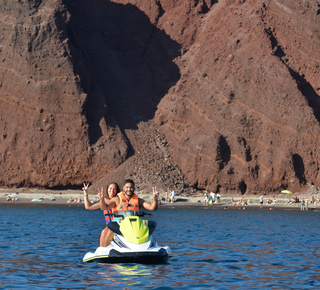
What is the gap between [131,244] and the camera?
1442cm

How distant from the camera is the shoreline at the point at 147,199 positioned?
54.1 m

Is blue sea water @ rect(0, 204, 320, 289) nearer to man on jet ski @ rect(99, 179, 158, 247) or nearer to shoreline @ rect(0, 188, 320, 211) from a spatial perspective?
man on jet ski @ rect(99, 179, 158, 247)

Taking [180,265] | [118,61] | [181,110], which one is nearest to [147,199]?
[181,110]

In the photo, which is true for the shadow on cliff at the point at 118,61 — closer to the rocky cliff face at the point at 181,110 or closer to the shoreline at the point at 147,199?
the rocky cliff face at the point at 181,110

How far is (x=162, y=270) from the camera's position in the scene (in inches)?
561


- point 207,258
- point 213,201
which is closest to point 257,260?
point 207,258

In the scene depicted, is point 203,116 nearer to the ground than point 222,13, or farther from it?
nearer to the ground

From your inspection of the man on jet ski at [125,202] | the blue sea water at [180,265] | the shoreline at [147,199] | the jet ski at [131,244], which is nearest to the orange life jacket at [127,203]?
the man on jet ski at [125,202]

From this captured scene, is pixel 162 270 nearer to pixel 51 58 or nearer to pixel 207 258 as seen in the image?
pixel 207 258

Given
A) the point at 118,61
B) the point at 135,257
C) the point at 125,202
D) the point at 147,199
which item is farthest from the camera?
the point at 118,61

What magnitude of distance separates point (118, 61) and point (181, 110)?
15.0 m

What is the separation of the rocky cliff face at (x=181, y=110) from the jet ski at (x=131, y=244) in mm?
48888

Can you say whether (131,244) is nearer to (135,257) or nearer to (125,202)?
(135,257)

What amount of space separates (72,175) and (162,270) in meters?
53.6
